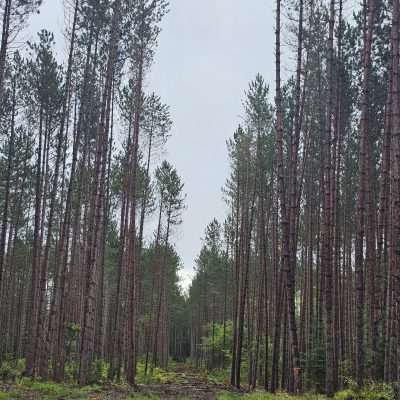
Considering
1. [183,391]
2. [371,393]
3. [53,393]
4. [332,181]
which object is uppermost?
[332,181]

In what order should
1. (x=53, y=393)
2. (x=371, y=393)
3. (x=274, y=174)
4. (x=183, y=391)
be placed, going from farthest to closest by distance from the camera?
(x=274, y=174)
(x=183, y=391)
(x=53, y=393)
(x=371, y=393)

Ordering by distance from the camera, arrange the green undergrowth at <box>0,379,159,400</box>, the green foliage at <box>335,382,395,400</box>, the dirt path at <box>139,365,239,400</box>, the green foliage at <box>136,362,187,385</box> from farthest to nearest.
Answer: the green foliage at <box>136,362,187,385</box> < the dirt path at <box>139,365,239,400</box> < the green undergrowth at <box>0,379,159,400</box> < the green foliage at <box>335,382,395,400</box>

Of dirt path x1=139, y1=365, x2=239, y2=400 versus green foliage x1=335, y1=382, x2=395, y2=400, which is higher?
green foliage x1=335, y1=382, x2=395, y2=400

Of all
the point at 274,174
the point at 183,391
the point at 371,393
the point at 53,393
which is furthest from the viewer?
the point at 274,174

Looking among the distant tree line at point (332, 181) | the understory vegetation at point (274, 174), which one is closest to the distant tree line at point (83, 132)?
the understory vegetation at point (274, 174)

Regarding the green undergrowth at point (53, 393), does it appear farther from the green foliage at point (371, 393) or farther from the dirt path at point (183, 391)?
the green foliage at point (371, 393)

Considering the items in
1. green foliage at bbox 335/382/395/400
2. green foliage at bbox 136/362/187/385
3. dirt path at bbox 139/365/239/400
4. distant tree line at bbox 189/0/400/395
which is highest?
distant tree line at bbox 189/0/400/395

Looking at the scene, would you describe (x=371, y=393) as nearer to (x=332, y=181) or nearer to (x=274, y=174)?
(x=332, y=181)

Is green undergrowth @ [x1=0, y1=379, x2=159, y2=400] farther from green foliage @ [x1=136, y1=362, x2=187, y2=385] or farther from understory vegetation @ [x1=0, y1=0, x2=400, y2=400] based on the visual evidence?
green foliage @ [x1=136, y1=362, x2=187, y2=385]

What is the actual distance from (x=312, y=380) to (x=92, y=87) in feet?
43.7

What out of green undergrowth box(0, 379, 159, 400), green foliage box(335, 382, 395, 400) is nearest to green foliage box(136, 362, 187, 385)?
green undergrowth box(0, 379, 159, 400)

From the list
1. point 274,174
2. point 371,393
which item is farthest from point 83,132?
point 371,393

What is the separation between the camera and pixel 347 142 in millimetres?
19688

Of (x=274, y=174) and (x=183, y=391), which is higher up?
(x=274, y=174)
